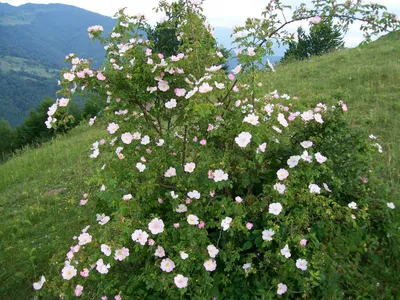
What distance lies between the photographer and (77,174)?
488 cm

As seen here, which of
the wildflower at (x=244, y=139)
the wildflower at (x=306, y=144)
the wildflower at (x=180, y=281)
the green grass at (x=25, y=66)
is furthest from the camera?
the green grass at (x=25, y=66)

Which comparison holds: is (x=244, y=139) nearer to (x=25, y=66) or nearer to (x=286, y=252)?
(x=286, y=252)

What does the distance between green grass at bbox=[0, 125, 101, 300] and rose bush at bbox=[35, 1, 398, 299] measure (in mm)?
590

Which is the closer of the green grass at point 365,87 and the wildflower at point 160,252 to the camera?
the wildflower at point 160,252

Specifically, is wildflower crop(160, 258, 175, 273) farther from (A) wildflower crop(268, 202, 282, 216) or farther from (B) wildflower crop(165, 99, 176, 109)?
(B) wildflower crop(165, 99, 176, 109)

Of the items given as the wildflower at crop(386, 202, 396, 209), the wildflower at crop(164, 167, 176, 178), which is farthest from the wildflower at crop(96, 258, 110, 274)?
the wildflower at crop(386, 202, 396, 209)

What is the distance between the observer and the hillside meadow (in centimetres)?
274

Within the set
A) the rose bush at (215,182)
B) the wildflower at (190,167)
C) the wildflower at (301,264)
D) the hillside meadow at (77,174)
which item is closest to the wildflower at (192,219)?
the rose bush at (215,182)

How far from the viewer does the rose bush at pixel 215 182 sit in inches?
73.0

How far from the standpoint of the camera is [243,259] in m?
1.94

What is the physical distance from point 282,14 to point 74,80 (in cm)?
134

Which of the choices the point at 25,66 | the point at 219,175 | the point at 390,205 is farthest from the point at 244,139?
the point at 25,66

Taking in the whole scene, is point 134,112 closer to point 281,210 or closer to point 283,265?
point 281,210

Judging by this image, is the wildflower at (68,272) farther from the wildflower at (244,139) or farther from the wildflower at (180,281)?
the wildflower at (244,139)
